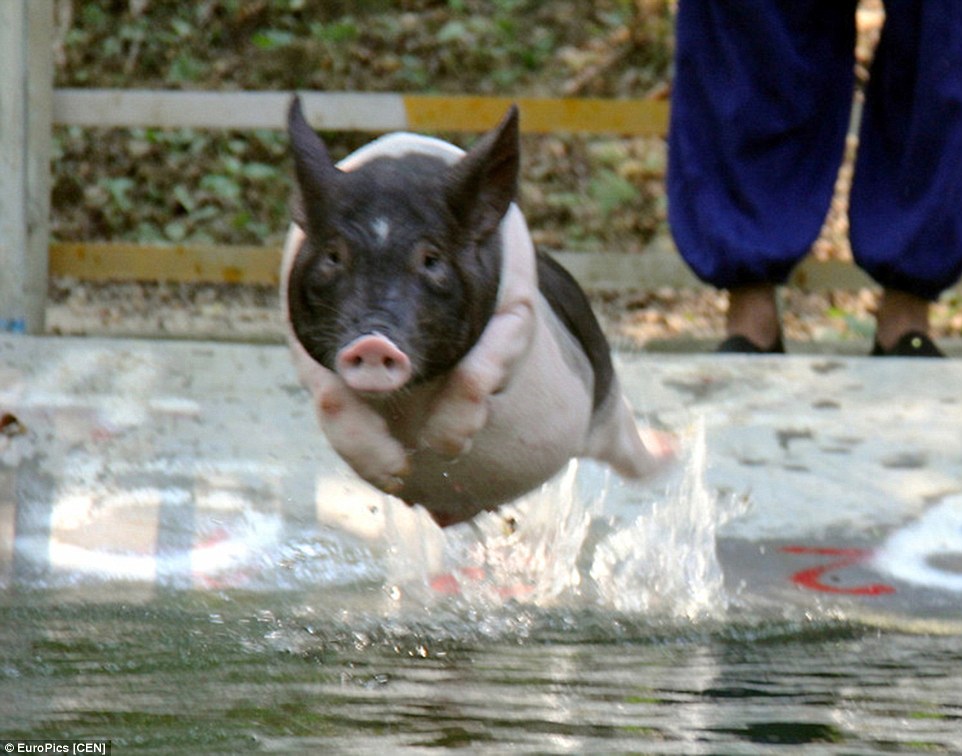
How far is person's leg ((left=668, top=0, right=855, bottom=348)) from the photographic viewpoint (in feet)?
15.8

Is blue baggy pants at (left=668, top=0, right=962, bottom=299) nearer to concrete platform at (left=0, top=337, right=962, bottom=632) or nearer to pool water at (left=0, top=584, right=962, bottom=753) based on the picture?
concrete platform at (left=0, top=337, right=962, bottom=632)

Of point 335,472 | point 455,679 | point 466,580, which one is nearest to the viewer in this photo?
point 455,679

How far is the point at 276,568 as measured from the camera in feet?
12.8

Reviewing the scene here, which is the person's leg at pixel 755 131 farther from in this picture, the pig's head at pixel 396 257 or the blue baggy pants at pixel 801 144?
the pig's head at pixel 396 257

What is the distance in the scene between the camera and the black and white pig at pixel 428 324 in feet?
8.63

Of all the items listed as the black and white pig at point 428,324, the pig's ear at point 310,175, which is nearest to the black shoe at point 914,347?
the black and white pig at point 428,324

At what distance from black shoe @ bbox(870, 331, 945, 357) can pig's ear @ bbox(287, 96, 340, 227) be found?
2.72 metres

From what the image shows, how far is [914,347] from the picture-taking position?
5035mm

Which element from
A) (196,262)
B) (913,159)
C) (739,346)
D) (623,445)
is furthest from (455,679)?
(196,262)

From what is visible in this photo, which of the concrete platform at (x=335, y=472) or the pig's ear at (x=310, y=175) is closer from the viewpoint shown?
the pig's ear at (x=310, y=175)

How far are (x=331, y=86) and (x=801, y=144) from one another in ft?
17.0

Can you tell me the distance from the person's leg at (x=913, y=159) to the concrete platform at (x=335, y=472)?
0.95 ft

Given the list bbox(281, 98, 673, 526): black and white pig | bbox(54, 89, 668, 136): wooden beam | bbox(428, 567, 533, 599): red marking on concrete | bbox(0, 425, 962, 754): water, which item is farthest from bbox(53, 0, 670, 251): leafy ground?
bbox(281, 98, 673, 526): black and white pig

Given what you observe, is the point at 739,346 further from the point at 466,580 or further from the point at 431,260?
the point at 431,260
